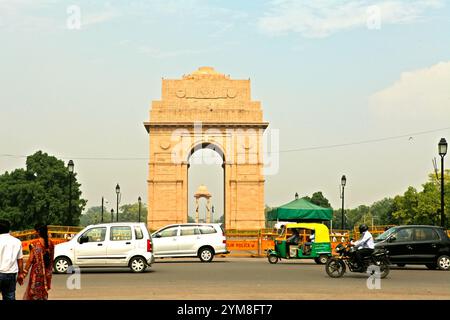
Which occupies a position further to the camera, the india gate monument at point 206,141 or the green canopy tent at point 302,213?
the india gate monument at point 206,141

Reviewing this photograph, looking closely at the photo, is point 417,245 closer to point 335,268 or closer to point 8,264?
point 335,268

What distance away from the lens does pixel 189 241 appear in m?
27.2

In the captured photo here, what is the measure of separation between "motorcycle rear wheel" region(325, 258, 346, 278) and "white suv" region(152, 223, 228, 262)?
869cm

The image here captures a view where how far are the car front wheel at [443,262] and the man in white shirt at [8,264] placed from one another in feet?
55.4

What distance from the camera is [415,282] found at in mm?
18016

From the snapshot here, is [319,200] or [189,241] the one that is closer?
[189,241]

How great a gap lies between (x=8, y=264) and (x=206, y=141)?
57.4 m

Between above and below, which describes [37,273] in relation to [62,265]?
above

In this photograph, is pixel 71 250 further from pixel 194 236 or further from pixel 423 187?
pixel 423 187

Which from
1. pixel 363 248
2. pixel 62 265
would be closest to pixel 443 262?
pixel 363 248

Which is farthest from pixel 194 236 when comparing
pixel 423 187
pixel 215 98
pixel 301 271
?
pixel 423 187

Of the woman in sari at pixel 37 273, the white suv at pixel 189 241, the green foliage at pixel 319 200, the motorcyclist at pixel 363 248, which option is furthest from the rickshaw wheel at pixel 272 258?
the green foliage at pixel 319 200

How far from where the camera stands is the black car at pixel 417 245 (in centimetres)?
2348

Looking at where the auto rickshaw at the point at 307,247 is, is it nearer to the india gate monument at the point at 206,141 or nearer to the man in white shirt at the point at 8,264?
the man in white shirt at the point at 8,264
